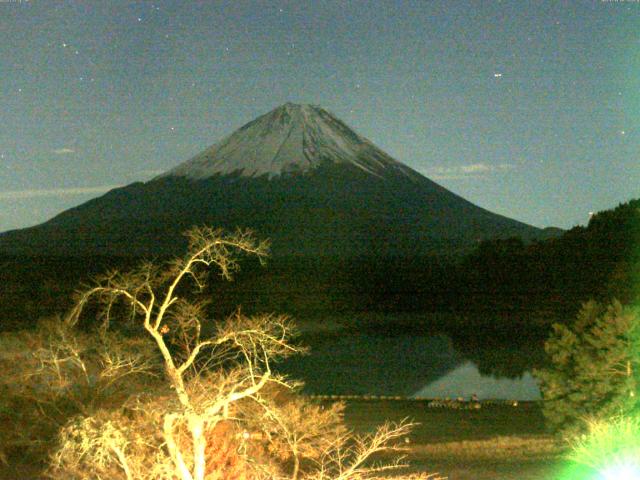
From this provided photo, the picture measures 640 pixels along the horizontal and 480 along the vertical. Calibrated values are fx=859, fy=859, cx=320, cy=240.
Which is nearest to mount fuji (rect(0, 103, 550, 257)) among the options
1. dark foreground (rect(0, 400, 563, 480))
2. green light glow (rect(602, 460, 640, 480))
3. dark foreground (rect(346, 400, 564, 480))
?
dark foreground (rect(0, 400, 563, 480))

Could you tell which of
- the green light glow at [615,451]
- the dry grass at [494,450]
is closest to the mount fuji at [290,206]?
the dry grass at [494,450]

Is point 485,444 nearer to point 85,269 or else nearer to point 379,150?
point 85,269

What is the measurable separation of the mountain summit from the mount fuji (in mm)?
163

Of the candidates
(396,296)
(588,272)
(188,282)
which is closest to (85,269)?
(188,282)

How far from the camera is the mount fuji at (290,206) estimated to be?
10581 cm

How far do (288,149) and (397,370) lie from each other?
94438 millimetres

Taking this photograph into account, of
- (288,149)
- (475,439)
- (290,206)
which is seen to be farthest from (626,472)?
(288,149)

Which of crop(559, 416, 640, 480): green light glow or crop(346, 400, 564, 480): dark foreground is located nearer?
crop(559, 416, 640, 480): green light glow

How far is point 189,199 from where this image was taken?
116125 mm

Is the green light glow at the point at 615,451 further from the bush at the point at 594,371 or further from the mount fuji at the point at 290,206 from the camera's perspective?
the mount fuji at the point at 290,206

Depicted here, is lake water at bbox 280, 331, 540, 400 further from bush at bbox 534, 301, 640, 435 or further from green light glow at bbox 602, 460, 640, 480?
green light glow at bbox 602, 460, 640, 480

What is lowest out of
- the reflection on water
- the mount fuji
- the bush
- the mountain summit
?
the reflection on water

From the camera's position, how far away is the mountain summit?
129 metres

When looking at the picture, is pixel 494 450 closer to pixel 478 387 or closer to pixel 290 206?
pixel 478 387
